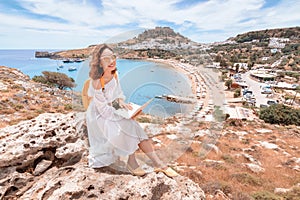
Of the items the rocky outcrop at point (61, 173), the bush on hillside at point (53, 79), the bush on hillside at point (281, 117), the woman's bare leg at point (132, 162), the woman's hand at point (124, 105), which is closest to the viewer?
the rocky outcrop at point (61, 173)

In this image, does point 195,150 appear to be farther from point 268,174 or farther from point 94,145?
point 94,145

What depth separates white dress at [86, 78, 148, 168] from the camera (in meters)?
2.62

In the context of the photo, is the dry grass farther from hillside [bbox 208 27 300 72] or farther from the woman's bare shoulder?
hillside [bbox 208 27 300 72]

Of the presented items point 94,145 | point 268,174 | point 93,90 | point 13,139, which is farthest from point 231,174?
point 13,139

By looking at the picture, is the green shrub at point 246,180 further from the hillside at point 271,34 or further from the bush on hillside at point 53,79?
the hillside at point 271,34

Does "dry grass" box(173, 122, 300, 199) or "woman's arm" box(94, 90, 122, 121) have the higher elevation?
"woman's arm" box(94, 90, 122, 121)

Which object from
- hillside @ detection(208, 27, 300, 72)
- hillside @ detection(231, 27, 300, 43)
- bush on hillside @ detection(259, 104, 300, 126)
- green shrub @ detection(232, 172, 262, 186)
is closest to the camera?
green shrub @ detection(232, 172, 262, 186)

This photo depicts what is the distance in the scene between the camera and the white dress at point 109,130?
8.61ft

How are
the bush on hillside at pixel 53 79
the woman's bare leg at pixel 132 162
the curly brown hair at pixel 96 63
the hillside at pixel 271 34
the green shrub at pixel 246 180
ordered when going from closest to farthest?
1. the curly brown hair at pixel 96 63
2. the woman's bare leg at pixel 132 162
3. the green shrub at pixel 246 180
4. the bush on hillside at pixel 53 79
5. the hillside at pixel 271 34

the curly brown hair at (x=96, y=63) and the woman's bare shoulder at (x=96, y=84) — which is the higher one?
the curly brown hair at (x=96, y=63)

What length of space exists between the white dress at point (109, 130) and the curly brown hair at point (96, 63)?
18 cm

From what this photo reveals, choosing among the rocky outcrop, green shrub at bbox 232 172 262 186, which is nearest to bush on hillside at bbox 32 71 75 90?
the rocky outcrop

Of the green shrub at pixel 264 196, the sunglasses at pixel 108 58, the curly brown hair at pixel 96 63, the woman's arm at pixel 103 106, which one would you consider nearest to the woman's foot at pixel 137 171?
the woman's arm at pixel 103 106

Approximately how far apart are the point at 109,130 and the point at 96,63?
93cm
